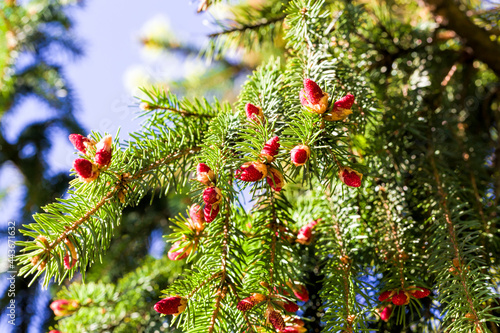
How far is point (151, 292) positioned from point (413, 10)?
1.03 metres

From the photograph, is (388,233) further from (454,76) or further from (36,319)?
(36,319)

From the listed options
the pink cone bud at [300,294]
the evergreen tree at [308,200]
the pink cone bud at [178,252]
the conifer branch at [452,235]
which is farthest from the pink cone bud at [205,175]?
the conifer branch at [452,235]

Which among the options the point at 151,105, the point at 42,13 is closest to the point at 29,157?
the point at 42,13

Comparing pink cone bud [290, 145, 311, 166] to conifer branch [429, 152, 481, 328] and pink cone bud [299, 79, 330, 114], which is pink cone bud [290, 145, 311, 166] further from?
conifer branch [429, 152, 481, 328]

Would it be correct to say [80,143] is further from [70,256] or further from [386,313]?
[386,313]

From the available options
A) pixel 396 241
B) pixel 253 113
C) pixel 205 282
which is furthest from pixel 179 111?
pixel 396 241

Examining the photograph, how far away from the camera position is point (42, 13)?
1.37m

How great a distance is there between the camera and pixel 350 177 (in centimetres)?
45

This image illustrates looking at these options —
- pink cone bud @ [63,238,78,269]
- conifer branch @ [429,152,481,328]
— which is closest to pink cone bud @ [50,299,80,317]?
pink cone bud @ [63,238,78,269]

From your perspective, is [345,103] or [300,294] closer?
[345,103]

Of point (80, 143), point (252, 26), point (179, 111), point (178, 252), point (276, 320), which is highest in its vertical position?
point (252, 26)

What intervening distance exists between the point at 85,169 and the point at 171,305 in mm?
178

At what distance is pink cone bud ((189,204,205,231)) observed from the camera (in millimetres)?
498

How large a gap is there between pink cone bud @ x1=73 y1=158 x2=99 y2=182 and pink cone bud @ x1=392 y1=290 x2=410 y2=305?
392mm
